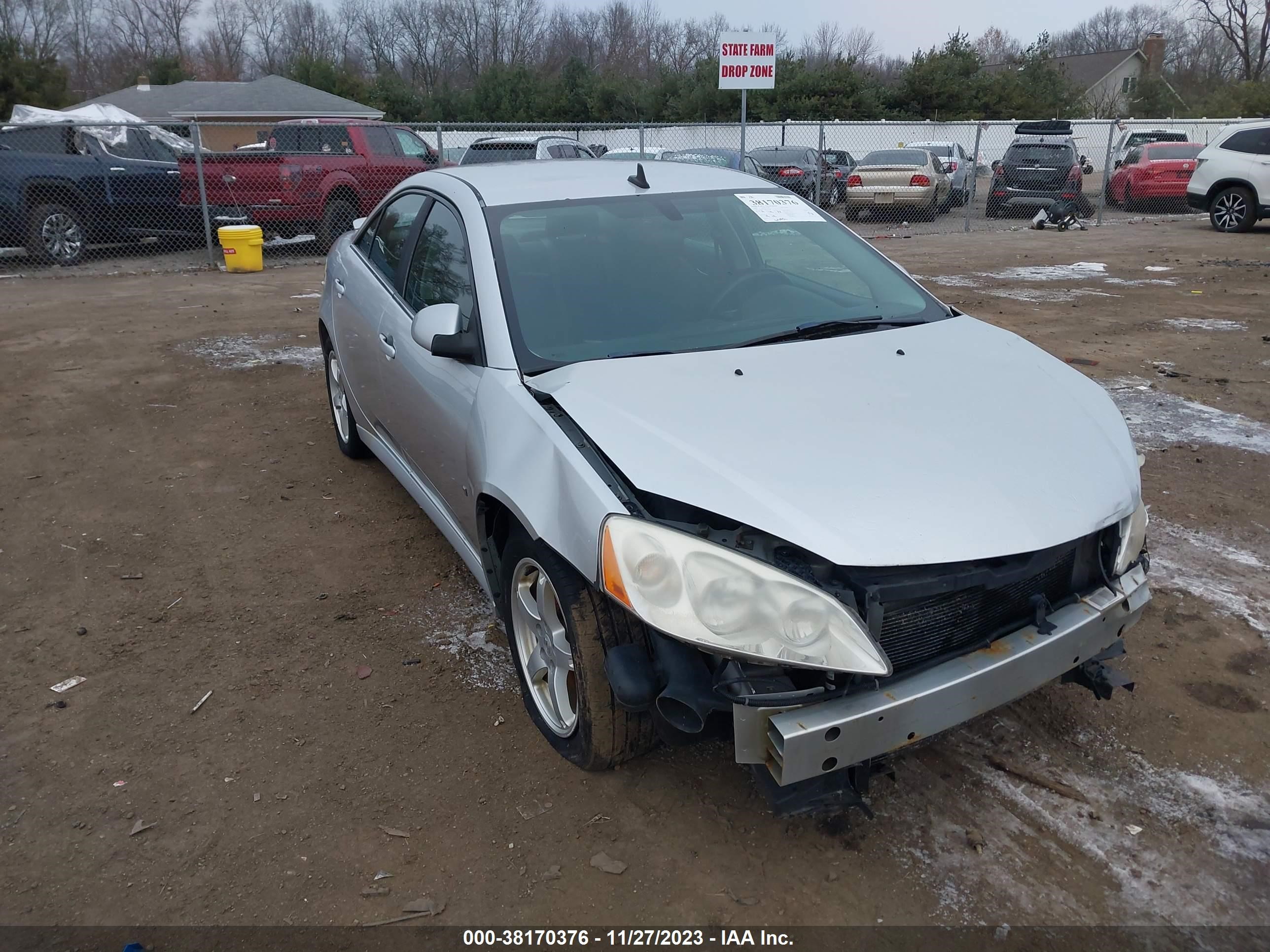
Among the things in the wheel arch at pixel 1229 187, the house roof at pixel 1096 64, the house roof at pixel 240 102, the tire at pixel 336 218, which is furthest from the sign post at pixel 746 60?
the house roof at pixel 1096 64

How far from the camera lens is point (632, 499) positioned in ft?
8.07

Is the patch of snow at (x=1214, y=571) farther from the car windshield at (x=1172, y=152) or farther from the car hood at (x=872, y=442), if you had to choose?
the car windshield at (x=1172, y=152)

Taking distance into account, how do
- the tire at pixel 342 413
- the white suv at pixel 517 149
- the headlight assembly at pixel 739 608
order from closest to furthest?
the headlight assembly at pixel 739 608
the tire at pixel 342 413
the white suv at pixel 517 149

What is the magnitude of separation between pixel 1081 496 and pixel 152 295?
37.7 ft

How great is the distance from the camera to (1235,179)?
53.6 feet

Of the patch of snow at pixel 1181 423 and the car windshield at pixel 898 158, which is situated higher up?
the car windshield at pixel 898 158

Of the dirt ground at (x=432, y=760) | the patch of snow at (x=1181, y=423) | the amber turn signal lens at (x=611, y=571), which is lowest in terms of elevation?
the dirt ground at (x=432, y=760)

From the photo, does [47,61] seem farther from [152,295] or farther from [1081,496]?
[1081,496]

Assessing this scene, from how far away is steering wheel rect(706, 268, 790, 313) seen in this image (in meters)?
3.51

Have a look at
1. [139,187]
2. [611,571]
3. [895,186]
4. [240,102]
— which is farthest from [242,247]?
[240,102]

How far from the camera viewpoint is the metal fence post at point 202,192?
12914mm

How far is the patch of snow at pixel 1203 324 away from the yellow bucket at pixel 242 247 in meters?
11.0

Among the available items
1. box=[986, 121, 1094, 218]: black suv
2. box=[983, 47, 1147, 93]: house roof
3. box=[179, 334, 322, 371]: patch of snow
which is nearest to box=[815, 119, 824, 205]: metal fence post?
box=[986, 121, 1094, 218]: black suv

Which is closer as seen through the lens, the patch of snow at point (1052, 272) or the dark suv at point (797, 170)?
the patch of snow at point (1052, 272)
